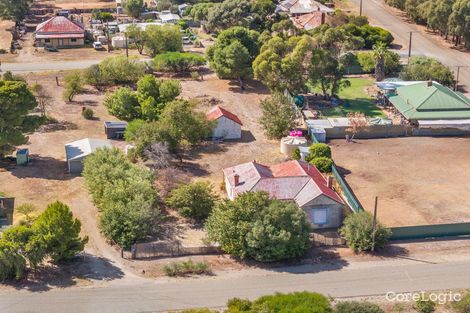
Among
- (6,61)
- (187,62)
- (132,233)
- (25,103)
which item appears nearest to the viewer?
(132,233)

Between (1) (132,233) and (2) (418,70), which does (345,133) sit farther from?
(1) (132,233)

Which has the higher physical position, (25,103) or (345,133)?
(25,103)

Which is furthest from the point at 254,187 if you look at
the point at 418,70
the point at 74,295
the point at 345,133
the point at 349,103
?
the point at 418,70

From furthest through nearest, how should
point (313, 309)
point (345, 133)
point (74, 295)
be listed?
point (345, 133) → point (74, 295) → point (313, 309)

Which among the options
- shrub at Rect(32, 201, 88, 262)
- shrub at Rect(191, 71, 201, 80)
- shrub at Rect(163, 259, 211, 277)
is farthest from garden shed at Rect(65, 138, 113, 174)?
shrub at Rect(191, 71, 201, 80)

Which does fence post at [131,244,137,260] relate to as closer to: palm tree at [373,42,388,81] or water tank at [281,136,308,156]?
water tank at [281,136,308,156]

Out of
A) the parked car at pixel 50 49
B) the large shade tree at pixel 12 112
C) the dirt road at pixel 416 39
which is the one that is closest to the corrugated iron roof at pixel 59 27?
the parked car at pixel 50 49
